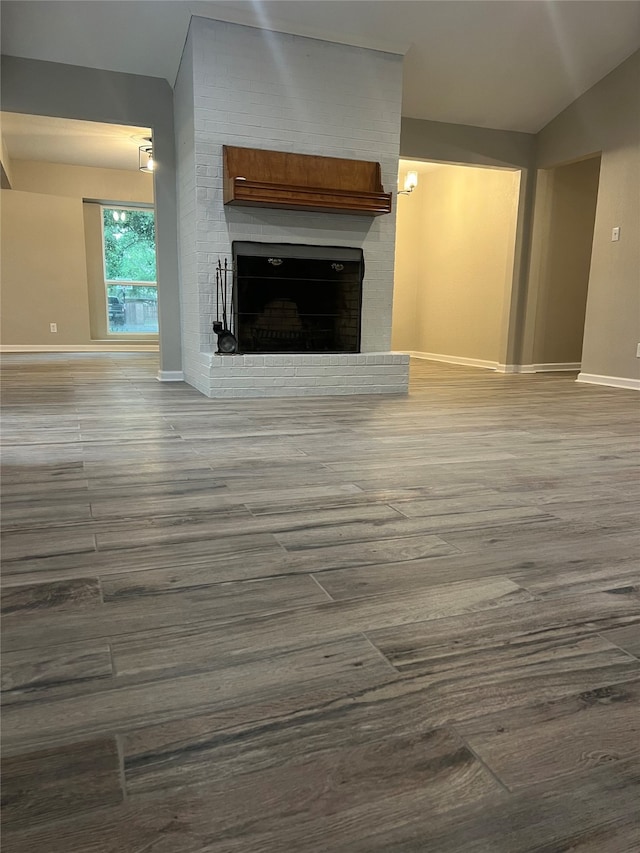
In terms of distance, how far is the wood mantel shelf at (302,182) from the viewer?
147 inches

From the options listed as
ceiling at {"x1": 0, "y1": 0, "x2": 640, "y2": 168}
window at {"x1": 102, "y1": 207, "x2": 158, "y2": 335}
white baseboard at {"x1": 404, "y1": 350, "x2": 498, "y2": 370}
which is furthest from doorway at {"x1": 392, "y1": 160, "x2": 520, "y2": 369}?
window at {"x1": 102, "y1": 207, "x2": 158, "y2": 335}

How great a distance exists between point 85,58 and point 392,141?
2.28m

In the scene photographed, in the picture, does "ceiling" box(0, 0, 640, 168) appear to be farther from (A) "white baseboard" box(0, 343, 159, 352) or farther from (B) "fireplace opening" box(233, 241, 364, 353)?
(A) "white baseboard" box(0, 343, 159, 352)

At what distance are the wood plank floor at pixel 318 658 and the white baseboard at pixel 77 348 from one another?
6.26m

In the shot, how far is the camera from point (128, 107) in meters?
4.34

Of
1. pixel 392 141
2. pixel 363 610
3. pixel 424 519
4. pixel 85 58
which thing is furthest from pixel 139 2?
pixel 363 610

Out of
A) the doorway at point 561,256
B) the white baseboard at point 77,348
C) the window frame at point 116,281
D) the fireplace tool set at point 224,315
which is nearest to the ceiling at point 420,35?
the doorway at point 561,256

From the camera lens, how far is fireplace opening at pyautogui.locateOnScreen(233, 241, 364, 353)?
4.06 m

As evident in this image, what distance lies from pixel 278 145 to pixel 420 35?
1278 mm

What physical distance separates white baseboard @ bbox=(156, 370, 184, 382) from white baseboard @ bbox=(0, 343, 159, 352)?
3.62 m

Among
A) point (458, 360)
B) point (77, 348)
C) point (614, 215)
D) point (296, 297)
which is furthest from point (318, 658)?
point (77, 348)

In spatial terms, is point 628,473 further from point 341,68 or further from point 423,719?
point 341,68

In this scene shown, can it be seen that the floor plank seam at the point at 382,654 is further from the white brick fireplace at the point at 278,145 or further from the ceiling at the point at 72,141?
the ceiling at the point at 72,141

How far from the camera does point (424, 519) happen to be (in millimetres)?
1577
